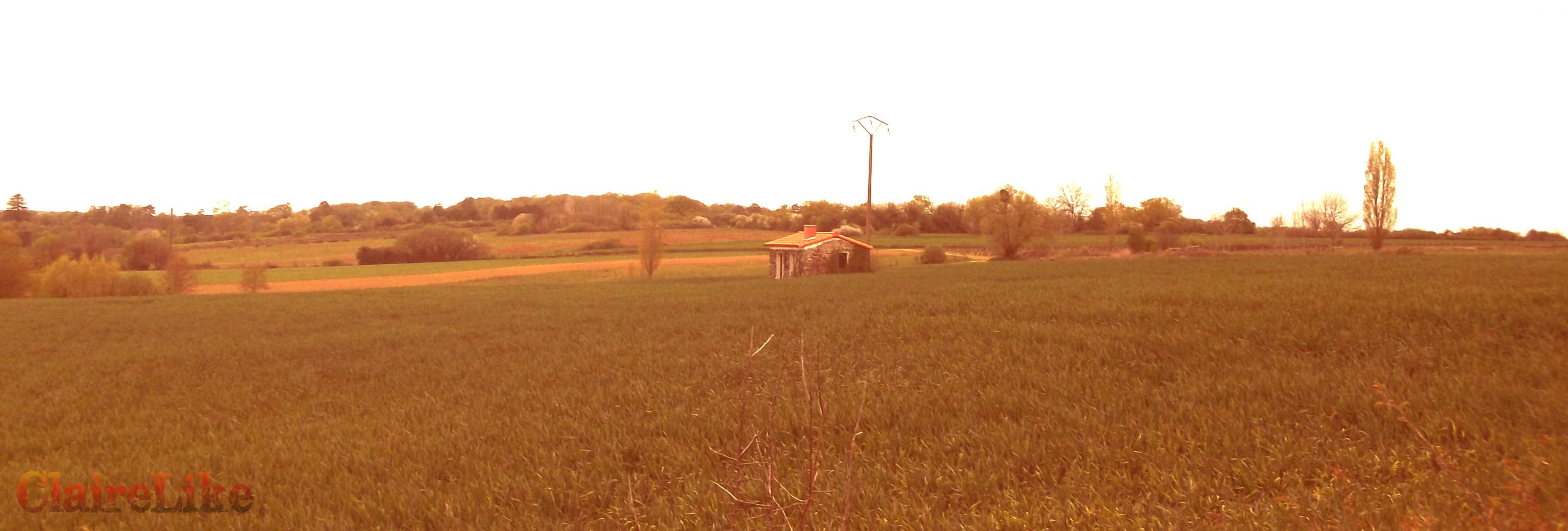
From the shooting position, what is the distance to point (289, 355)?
1399cm

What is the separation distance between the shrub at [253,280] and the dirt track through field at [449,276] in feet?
2.53

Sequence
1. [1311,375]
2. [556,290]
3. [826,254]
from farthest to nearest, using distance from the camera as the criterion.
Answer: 1. [826,254]
2. [556,290]
3. [1311,375]

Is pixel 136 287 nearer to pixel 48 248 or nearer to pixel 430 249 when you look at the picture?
pixel 48 248

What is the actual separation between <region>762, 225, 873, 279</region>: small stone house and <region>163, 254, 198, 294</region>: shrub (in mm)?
35437

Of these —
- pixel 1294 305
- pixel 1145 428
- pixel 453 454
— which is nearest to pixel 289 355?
pixel 453 454

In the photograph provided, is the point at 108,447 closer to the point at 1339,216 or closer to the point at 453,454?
the point at 453,454

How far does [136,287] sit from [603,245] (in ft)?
114

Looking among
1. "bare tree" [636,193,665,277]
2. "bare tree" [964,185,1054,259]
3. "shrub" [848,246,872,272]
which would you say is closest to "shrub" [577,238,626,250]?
"bare tree" [636,193,665,277]

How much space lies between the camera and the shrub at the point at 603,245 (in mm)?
69581

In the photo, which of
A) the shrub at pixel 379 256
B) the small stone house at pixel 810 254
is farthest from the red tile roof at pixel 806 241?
the shrub at pixel 379 256

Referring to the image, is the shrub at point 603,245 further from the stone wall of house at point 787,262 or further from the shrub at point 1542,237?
the shrub at point 1542,237

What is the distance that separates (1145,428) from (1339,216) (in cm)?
5773

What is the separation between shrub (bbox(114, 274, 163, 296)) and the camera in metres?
43.0

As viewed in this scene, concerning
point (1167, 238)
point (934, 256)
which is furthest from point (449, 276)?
point (1167, 238)
